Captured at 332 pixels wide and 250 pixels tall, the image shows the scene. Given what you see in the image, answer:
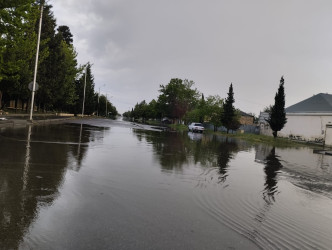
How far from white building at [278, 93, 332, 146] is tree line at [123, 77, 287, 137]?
4.72 meters

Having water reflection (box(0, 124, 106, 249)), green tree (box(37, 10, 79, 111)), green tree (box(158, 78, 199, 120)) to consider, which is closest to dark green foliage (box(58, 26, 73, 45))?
green tree (box(37, 10, 79, 111))

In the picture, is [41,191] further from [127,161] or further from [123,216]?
[127,161]

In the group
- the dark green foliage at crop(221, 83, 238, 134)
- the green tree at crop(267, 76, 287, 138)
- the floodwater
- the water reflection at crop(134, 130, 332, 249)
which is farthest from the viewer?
the dark green foliage at crop(221, 83, 238, 134)

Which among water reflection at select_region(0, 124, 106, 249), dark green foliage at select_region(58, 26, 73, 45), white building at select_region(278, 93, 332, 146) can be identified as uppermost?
dark green foliage at select_region(58, 26, 73, 45)

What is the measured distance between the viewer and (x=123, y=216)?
15.6ft

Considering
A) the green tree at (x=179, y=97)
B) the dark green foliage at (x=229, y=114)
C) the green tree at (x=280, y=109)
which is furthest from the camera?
the green tree at (x=179, y=97)

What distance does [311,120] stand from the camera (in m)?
50.7

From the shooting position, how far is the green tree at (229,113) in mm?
58287

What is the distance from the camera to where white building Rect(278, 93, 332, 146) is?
155 feet

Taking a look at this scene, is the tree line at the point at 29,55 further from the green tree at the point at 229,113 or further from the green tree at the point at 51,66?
the green tree at the point at 229,113

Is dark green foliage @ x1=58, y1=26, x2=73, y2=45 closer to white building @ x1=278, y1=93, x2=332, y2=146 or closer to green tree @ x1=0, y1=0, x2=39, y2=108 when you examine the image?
green tree @ x1=0, y1=0, x2=39, y2=108

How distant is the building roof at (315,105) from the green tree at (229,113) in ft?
35.2

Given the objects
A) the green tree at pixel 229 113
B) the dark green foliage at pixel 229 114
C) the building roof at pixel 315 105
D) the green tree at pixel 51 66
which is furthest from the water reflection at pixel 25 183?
the green tree at pixel 229 113

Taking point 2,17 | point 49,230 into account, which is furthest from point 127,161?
point 2,17
